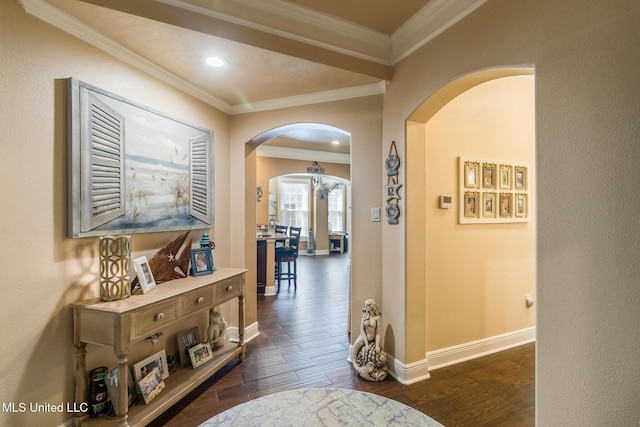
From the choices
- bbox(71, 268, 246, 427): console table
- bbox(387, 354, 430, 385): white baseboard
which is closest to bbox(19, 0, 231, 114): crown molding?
bbox(71, 268, 246, 427): console table

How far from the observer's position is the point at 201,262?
2508mm

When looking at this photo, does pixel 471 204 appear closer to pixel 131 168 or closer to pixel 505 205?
pixel 505 205

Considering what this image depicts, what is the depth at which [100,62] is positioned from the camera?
6.23 feet

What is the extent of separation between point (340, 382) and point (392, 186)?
1699 mm

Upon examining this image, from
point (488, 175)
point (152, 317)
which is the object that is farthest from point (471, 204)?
point (152, 317)

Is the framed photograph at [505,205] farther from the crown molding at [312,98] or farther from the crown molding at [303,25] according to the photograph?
the crown molding at [303,25]

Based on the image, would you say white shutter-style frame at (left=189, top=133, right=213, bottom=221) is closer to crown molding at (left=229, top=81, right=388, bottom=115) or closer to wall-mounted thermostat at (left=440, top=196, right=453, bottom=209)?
crown molding at (left=229, top=81, right=388, bottom=115)

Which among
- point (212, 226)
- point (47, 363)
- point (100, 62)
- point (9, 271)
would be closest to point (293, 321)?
point (212, 226)

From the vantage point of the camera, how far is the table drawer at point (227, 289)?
238 centimetres

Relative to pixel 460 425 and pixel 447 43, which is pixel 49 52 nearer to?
pixel 447 43

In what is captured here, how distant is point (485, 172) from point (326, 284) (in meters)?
3.60

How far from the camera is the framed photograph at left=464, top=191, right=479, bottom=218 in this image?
2.74 m

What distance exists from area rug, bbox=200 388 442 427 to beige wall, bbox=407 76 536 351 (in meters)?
1.12

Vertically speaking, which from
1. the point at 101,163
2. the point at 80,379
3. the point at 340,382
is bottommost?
the point at 340,382
